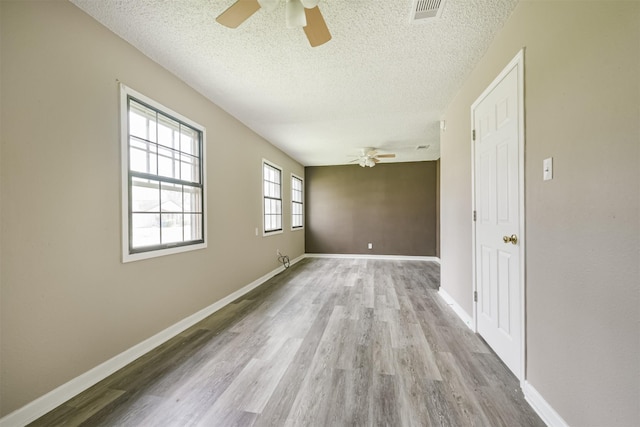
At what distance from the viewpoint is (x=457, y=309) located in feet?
9.38

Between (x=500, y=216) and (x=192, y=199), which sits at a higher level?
(x=192, y=199)

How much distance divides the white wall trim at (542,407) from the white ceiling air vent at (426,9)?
8.14 feet

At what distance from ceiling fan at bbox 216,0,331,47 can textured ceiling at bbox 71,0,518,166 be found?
26 cm

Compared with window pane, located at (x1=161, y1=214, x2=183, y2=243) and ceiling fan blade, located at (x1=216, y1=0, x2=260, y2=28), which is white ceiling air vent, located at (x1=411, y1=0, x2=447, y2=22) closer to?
ceiling fan blade, located at (x1=216, y1=0, x2=260, y2=28)

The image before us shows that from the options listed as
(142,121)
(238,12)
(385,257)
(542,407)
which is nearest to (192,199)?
(142,121)

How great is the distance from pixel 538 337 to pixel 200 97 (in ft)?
12.0

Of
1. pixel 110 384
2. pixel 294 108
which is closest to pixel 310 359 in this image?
pixel 110 384

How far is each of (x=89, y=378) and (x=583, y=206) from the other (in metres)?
3.05

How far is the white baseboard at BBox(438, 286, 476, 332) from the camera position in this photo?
2481 mm

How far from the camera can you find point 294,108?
10.7 feet

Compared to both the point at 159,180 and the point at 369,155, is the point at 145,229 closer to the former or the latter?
the point at 159,180

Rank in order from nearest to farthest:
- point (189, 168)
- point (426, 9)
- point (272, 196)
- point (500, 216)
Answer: point (426, 9)
point (500, 216)
point (189, 168)
point (272, 196)

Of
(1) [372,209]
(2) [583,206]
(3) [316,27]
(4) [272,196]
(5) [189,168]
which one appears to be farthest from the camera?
(1) [372,209]

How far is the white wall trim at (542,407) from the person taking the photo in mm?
1280
